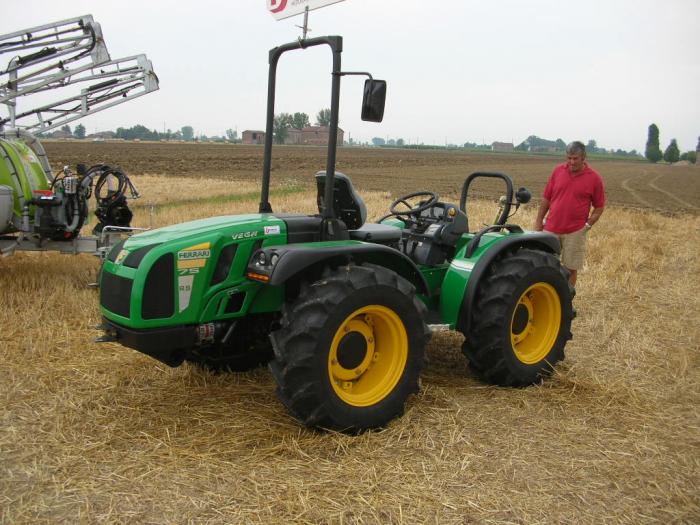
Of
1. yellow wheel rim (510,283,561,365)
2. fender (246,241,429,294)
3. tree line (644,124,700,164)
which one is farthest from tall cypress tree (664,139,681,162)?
fender (246,241,429,294)

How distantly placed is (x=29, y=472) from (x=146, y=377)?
1.37 metres

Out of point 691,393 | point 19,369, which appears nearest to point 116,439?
point 19,369

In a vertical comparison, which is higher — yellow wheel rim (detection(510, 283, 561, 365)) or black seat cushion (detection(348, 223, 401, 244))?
black seat cushion (detection(348, 223, 401, 244))

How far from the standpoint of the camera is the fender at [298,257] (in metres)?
3.33

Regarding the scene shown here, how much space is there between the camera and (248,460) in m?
3.29

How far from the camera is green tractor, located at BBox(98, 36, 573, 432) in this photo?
335 cm

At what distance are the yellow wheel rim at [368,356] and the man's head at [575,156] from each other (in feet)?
11.0

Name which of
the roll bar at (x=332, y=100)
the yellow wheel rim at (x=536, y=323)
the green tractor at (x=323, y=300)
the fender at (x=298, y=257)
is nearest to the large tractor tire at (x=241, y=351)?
the green tractor at (x=323, y=300)

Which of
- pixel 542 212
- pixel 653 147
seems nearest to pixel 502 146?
pixel 653 147

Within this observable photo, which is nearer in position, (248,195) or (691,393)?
(691,393)

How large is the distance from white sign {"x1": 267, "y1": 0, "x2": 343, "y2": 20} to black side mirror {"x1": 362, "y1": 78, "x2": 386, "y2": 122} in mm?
596

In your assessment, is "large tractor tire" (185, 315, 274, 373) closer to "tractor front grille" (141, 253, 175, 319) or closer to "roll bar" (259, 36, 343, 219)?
"tractor front grille" (141, 253, 175, 319)

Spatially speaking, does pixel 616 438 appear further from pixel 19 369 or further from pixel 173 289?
pixel 19 369

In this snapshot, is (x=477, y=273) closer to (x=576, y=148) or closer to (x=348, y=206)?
(x=348, y=206)
